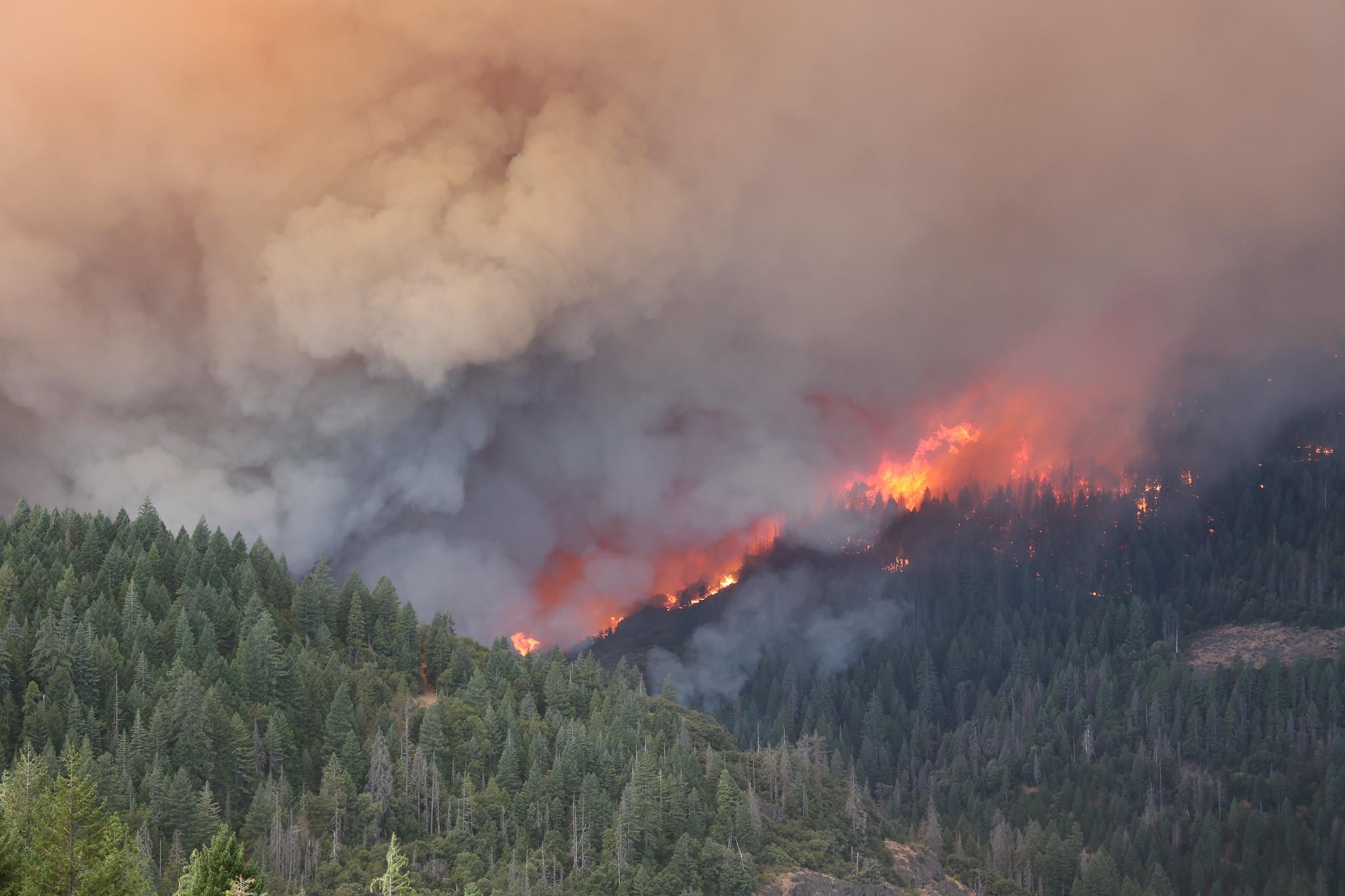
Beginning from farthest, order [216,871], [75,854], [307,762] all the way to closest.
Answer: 1. [307,762]
2. [75,854]
3. [216,871]

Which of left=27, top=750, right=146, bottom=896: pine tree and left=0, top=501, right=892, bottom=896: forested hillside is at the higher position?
left=0, top=501, right=892, bottom=896: forested hillside

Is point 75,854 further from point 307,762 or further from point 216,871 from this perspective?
point 307,762

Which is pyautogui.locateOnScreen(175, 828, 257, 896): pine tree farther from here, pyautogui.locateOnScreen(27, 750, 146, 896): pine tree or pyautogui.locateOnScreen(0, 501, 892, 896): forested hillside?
pyautogui.locateOnScreen(0, 501, 892, 896): forested hillside

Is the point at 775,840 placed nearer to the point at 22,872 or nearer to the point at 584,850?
the point at 584,850

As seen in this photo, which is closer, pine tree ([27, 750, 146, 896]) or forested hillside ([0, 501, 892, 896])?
pine tree ([27, 750, 146, 896])

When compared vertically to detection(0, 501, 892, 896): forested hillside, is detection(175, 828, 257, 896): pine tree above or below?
below

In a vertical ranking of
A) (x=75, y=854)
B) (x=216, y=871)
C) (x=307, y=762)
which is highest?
(x=307, y=762)

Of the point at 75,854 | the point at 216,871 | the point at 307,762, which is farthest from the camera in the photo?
the point at 307,762

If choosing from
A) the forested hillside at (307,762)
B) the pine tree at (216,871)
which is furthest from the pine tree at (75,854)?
the forested hillside at (307,762)

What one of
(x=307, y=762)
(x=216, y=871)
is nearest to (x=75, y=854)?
(x=216, y=871)

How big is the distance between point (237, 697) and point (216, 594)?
22.5 m

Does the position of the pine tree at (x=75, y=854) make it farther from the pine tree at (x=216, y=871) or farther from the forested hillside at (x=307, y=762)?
the forested hillside at (x=307, y=762)

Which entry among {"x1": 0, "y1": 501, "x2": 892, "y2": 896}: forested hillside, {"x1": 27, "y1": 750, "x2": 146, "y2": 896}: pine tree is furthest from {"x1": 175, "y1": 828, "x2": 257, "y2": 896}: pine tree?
{"x1": 0, "y1": 501, "x2": 892, "y2": 896}: forested hillside

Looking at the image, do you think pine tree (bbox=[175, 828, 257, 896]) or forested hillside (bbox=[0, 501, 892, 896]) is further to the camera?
forested hillside (bbox=[0, 501, 892, 896])
